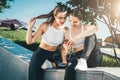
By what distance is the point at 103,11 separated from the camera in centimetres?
970

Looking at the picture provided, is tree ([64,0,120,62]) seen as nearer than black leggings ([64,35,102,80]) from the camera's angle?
No

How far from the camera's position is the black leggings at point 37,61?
5.63 metres

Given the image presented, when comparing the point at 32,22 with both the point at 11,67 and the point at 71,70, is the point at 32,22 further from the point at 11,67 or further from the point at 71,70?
the point at 11,67

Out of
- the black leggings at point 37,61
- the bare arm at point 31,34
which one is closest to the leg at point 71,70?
the black leggings at point 37,61

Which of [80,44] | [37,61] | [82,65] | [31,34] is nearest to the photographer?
[82,65]

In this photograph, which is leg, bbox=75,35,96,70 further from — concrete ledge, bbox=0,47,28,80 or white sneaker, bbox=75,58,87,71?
concrete ledge, bbox=0,47,28,80

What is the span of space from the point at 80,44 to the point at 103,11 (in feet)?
15.4

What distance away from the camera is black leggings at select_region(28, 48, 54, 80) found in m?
5.63

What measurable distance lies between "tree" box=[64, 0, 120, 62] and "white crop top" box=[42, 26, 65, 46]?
381cm

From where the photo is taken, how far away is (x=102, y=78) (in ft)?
14.9

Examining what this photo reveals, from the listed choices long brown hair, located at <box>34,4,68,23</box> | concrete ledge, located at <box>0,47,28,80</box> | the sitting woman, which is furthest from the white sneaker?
concrete ledge, located at <box>0,47,28,80</box>

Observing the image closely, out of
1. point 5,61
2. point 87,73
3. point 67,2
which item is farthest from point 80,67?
point 67,2

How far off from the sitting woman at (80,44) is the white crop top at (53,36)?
22 cm

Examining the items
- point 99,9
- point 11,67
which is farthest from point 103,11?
point 11,67
